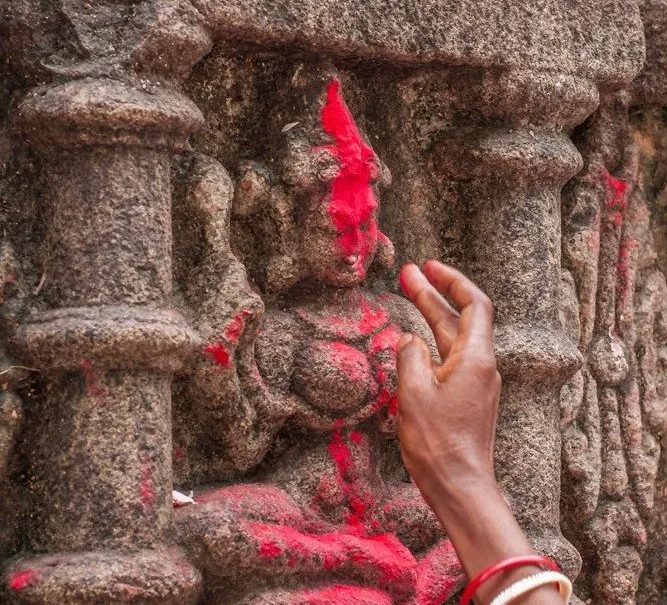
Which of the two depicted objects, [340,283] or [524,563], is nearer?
[524,563]

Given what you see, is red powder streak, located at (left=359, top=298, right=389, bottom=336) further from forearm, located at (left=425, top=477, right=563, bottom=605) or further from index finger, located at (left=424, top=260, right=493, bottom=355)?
forearm, located at (left=425, top=477, right=563, bottom=605)

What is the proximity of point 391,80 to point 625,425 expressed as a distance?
0.90 m

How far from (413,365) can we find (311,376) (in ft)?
1.30

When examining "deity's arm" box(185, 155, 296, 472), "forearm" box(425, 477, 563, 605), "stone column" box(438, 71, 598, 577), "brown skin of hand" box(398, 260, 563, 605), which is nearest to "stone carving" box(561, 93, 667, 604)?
"stone column" box(438, 71, 598, 577)

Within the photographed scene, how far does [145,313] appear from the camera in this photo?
6.10ft

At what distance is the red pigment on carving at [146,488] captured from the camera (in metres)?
1.86

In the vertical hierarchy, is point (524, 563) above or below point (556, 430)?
above

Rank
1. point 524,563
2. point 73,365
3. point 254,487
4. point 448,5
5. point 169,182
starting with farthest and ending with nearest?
point 448,5 < point 254,487 < point 169,182 < point 73,365 < point 524,563

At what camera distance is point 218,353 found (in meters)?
2.03

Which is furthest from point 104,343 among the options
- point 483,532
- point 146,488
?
point 483,532

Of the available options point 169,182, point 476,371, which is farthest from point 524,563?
point 169,182

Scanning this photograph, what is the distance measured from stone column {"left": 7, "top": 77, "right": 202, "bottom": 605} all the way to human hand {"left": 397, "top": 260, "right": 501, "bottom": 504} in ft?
1.14

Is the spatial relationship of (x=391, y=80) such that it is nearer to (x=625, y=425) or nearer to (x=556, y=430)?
(x=556, y=430)

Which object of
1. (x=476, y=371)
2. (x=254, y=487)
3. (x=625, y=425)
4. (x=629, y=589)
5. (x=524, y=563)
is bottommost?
(x=629, y=589)
